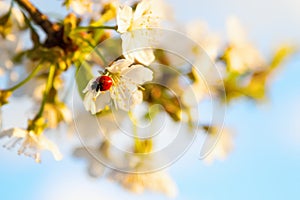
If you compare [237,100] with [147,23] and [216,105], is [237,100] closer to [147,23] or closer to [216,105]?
[216,105]

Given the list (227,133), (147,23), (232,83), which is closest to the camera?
(147,23)

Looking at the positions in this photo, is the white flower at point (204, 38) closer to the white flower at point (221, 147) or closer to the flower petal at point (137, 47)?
the white flower at point (221, 147)

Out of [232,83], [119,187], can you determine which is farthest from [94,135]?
[232,83]

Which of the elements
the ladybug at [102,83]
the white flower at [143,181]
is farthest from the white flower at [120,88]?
the white flower at [143,181]

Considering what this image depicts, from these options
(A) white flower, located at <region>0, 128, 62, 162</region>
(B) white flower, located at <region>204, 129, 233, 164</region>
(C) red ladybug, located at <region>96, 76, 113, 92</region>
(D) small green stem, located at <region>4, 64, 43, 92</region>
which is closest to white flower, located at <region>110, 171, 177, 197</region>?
(B) white flower, located at <region>204, 129, 233, 164</region>

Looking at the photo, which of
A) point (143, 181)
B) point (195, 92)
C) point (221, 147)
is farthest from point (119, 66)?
point (221, 147)

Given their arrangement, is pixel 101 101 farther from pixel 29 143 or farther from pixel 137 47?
pixel 29 143

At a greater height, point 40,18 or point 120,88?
point 40,18
